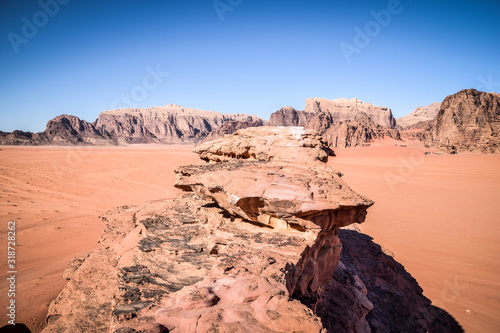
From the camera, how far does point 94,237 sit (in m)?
6.78

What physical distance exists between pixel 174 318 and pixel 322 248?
2941mm

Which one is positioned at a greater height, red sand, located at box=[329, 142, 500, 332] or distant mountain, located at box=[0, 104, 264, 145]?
distant mountain, located at box=[0, 104, 264, 145]

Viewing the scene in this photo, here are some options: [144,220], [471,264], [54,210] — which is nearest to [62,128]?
[54,210]

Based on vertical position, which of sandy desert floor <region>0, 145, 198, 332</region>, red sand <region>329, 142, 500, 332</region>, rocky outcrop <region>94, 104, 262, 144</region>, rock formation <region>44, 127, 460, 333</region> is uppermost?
rocky outcrop <region>94, 104, 262, 144</region>

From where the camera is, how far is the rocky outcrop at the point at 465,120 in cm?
2786

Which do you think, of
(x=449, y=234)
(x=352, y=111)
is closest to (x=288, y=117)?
(x=352, y=111)

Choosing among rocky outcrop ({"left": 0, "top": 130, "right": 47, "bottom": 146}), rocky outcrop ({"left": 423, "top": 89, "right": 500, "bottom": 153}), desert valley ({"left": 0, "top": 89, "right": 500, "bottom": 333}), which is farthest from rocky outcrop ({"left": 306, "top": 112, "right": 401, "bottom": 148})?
rocky outcrop ({"left": 0, "top": 130, "right": 47, "bottom": 146})

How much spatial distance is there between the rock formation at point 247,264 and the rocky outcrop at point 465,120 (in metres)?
32.5

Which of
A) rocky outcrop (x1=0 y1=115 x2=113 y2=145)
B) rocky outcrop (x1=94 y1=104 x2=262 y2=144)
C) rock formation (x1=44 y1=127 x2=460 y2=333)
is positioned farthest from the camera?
rocky outcrop (x1=94 y1=104 x2=262 y2=144)

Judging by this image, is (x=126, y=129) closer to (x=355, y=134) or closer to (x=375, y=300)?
(x=355, y=134)

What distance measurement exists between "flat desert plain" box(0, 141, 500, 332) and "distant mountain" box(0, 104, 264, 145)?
218ft

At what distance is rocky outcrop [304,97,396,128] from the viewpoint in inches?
3656

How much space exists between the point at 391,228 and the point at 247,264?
877 cm

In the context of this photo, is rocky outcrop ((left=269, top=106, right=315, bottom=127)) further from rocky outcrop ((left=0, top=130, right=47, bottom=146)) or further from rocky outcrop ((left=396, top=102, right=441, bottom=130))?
rocky outcrop ((left=0, top=130, right=47, bottom=146))
